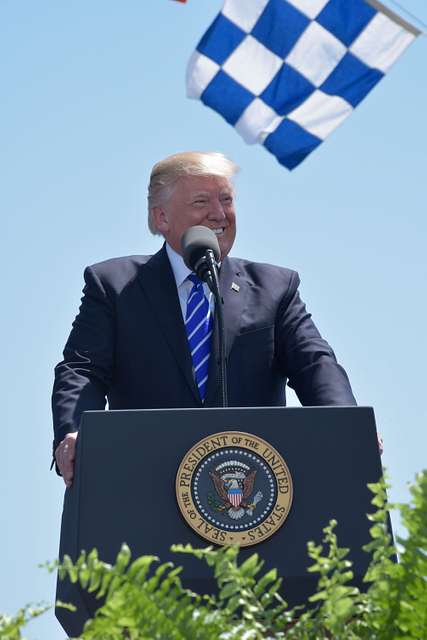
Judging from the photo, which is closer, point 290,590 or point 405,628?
point 405,628

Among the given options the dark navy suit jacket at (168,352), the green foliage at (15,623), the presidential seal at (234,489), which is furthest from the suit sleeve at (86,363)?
the green foliage at (15,623)

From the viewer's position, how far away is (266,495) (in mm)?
2852

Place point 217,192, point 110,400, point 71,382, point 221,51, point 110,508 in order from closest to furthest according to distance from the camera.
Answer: point 110,508 → point 71,382 → point 110,400 → point 217,192 → point 221,51

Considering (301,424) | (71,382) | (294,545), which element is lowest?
(294,545)

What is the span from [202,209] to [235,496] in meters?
1.76

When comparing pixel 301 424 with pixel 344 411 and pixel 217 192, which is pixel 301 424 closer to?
pixel 344 411

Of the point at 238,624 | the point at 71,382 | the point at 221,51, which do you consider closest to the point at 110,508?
the point at 71,382

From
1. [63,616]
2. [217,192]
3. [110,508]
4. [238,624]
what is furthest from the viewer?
[217,192]

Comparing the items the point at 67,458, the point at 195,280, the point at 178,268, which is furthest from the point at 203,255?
the point at 67,458

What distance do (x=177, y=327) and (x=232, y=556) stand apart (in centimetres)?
266

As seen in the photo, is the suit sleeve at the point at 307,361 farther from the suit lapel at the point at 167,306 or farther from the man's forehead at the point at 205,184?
the man's forehead at the point at 205,184

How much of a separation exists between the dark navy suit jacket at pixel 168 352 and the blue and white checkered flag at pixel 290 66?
2705 mm

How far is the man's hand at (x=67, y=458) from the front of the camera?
10.1 feet

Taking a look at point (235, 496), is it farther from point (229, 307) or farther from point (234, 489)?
point (229, 307)
